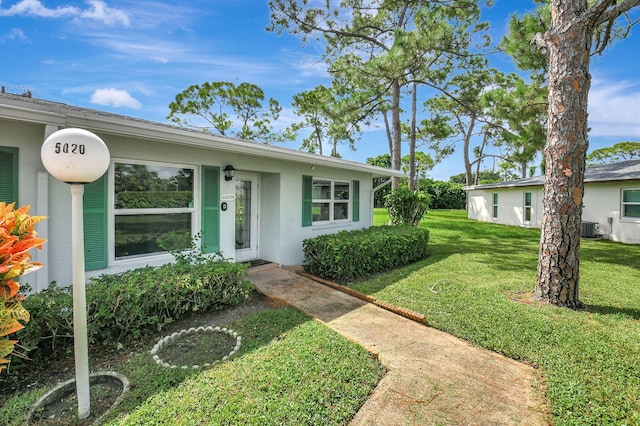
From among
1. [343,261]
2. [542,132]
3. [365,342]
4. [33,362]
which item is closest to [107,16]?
[33,362]

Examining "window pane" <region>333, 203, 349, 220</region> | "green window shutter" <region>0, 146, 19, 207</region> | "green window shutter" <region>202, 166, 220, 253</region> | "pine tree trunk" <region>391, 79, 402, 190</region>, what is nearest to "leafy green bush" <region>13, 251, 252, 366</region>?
"green window shutter" <region>202, 166, 220, 253</region>

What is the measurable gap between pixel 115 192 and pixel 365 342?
4.12m

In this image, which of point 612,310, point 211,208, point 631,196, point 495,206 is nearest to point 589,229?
point 631,196

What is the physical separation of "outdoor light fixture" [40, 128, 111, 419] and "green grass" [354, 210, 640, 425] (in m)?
3.66

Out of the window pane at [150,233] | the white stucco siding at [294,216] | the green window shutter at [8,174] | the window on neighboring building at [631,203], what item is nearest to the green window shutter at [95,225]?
the window pane at [150,233]

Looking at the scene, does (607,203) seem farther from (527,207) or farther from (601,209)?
(527,207)

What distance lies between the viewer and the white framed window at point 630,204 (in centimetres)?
1047

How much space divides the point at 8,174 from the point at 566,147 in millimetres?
7503

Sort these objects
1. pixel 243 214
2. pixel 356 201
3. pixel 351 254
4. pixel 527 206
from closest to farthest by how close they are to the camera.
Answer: pixel 351 254 < pixel 243 214 < pixel 356 201 < pixel 527 206

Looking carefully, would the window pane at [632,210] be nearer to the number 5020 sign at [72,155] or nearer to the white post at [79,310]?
the number 5020 sign at [72,155]

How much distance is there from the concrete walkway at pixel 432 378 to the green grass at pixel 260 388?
21cm

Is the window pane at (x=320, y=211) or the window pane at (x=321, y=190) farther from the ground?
the window pane at (x=321, y=190)

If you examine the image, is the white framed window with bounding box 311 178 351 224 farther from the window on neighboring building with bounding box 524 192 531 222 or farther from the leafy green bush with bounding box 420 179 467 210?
the leafy green bush with bounding box 420 179 467 210

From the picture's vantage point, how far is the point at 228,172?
210 inches
